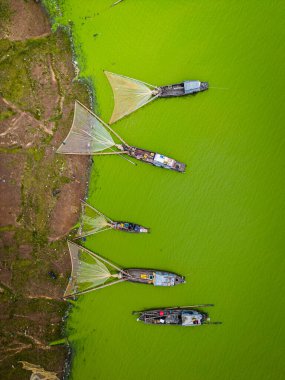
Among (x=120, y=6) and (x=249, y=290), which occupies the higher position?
(x=120, y=6)

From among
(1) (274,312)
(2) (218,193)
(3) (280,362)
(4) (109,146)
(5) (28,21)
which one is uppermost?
(5) (28,21)

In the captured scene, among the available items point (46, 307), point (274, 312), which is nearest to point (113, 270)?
point (46, 307)

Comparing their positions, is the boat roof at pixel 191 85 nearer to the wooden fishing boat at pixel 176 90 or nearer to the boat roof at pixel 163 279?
the wooden fishing boat at pixel 176 90

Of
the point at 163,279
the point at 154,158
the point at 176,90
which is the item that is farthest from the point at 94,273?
the point at 176,90

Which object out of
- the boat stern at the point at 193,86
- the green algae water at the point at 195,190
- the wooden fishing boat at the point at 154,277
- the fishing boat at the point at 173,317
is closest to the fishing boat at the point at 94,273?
the wooden fishing boat at the point at 154,277

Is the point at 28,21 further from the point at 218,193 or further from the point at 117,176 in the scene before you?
the point at 218,193

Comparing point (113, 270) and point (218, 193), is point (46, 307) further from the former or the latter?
A: point (218, 193)
